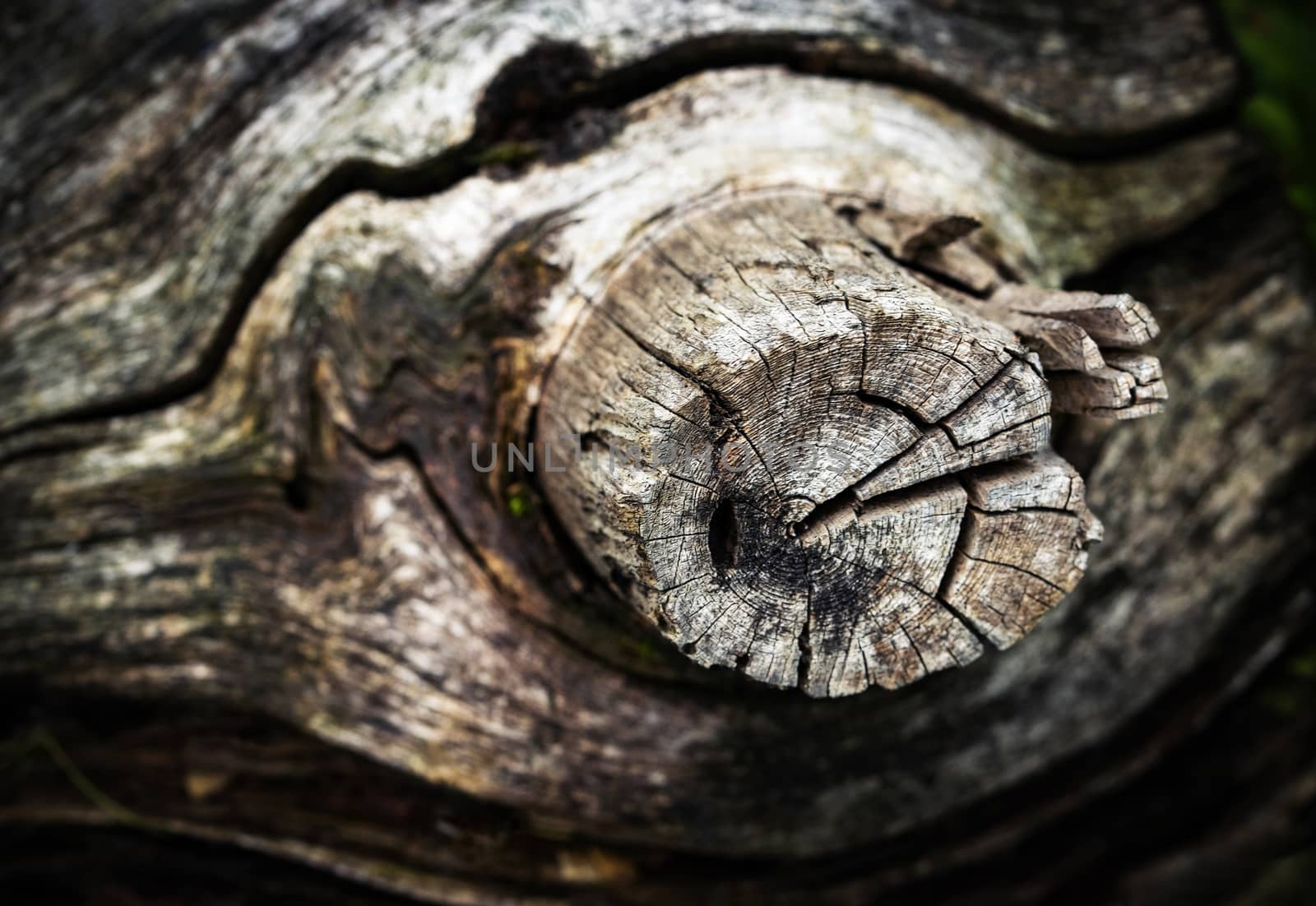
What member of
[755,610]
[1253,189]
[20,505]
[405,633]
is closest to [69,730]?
[20,505]

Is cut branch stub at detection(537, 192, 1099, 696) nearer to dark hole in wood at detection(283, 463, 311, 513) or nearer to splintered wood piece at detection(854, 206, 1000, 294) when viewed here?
splintered wood piece at detection(854, 206, 1000, 294)

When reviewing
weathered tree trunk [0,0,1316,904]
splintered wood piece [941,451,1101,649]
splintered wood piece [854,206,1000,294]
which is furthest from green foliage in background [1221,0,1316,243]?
splintered wood piece [941,451,1101,649]

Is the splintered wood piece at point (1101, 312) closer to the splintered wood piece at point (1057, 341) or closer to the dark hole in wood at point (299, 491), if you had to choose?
the splintered wood piece at point (1057, 341)

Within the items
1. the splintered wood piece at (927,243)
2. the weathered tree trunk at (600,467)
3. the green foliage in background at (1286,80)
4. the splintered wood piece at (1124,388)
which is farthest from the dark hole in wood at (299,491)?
the green foliage in background at (1286,80)

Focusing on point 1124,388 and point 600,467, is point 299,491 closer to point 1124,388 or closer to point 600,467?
point 600,467

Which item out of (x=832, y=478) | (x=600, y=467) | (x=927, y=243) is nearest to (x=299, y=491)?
(x=600, y=467)

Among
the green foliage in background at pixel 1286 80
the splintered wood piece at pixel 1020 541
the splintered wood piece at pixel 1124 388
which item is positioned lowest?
the splintered wood piece at pixel 1020 541

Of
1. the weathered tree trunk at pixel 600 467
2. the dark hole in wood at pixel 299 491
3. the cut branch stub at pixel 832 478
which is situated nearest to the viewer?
the cut branch stub at pixel 832 478
